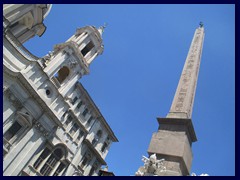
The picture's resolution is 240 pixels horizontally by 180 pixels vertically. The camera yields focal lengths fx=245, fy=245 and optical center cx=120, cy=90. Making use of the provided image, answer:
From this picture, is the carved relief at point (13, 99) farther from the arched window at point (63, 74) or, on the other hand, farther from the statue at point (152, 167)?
the statue at point (152, 167)

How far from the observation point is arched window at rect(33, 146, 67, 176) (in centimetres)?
2161

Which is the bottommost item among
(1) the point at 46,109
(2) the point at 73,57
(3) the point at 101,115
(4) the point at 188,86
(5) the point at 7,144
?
(5) the point at 7,144

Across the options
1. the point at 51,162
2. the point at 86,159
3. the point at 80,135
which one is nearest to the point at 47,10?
the point at 80,135

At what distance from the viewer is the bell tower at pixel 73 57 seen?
83.8 feet

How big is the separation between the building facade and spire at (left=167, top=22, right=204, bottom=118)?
13.8m

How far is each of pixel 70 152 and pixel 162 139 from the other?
57.8ft

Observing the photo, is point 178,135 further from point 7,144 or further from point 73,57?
point 73,57

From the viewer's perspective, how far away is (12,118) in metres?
19.9

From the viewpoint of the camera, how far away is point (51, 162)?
22594 mm

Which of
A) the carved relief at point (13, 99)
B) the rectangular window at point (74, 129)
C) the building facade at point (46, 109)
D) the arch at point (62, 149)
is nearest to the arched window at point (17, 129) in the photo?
the building facade at point (46, 109)

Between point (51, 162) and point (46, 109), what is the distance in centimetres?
493

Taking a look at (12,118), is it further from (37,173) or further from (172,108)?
(172,108)

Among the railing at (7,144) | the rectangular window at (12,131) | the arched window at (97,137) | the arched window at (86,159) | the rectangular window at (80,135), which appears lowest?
the railing at (7,144)
